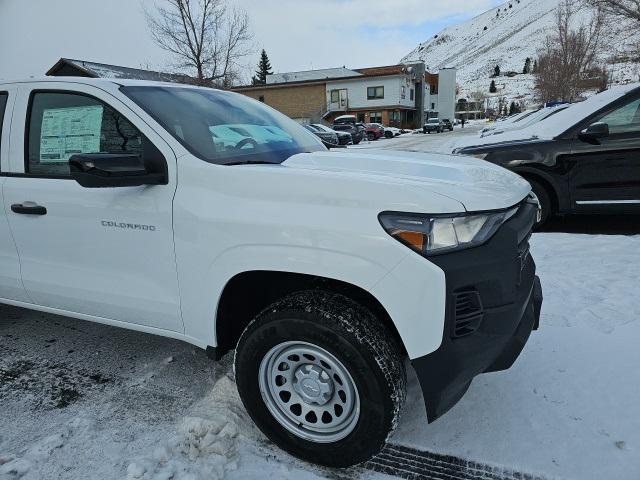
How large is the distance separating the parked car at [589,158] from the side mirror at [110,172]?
4529 millimetres

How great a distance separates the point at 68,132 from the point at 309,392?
6.54 ft

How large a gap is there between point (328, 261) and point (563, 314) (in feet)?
7.97

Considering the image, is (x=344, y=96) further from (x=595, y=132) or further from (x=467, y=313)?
(x=467, y=313)

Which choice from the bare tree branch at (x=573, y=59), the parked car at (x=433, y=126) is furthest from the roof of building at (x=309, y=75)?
the bare tree branch at (x=573, y=59)

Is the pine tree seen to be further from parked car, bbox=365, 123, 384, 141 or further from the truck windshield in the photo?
the truck windshield

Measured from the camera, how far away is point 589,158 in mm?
5387

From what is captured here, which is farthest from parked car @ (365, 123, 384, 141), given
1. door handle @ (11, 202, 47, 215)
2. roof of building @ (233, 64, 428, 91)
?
door handle @ (11, 202, 47, 215)

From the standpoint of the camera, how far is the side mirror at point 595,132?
524cm

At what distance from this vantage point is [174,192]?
2352 mm

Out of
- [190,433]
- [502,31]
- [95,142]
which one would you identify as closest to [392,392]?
[190,433]

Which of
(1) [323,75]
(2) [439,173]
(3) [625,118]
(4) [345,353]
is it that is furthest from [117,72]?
(1) [323,75]

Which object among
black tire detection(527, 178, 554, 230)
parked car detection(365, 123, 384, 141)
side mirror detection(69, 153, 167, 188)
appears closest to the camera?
side mirror detection(69, 153, 167, 188)

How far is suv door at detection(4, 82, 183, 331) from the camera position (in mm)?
2432

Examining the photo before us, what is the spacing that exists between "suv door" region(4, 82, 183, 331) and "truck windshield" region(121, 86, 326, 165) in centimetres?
14
